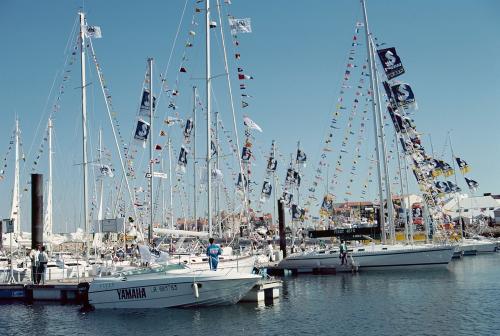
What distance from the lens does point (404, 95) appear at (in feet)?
137

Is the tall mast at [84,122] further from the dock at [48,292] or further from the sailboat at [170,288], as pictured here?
the sailboat at [170,288]

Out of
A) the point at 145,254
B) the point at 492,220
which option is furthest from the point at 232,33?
the point at 492,220

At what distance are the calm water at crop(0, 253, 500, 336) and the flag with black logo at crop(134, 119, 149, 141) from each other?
37.9ft

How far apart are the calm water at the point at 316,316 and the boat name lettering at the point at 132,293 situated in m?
0.67

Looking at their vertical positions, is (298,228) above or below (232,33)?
below

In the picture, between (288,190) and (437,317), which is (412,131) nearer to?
(288,190)

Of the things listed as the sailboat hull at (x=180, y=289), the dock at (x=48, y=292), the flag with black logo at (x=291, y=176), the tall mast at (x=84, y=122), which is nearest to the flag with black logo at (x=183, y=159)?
the tall mast at (x=84, y=122)

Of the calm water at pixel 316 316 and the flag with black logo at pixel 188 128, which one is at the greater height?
the flag with black logo at pixel 188 128

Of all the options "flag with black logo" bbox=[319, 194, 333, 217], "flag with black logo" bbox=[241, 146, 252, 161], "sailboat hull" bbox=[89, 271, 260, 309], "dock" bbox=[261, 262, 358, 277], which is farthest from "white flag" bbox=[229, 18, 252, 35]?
"flag with black logo" bbox=[319, 194, 333, 217]

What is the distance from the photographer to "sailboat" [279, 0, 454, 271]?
40750 millimetres

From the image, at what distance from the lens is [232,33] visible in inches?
1259

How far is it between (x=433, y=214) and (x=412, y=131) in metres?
8.19

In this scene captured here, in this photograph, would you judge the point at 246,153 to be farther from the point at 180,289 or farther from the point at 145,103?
the point at 180,289

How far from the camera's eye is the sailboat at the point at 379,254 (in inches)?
1604
